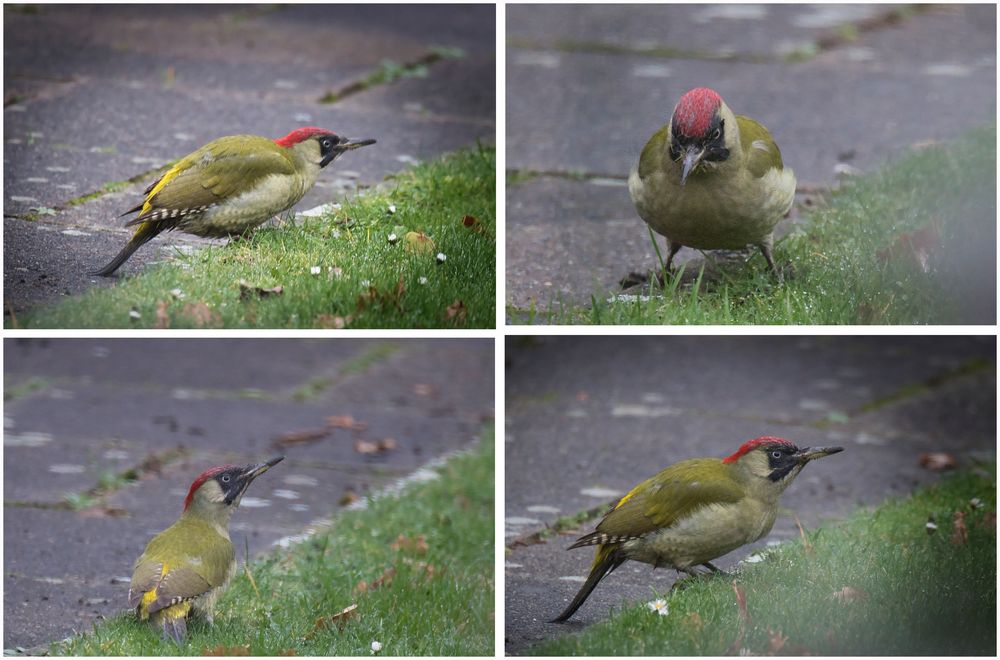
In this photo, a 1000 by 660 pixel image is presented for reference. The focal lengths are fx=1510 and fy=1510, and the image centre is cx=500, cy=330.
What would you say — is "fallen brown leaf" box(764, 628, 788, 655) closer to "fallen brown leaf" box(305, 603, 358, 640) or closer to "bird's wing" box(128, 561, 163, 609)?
"fallen brown leaf" box(305, 603, 358, 640)

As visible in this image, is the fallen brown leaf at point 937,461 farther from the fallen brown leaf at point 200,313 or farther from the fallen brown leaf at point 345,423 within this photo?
the fallen brown leaf at point 200,313

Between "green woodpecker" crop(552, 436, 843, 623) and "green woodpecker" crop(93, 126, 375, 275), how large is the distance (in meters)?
1.46

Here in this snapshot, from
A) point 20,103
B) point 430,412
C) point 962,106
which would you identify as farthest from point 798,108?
point 20,103

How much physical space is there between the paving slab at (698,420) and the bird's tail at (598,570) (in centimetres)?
4

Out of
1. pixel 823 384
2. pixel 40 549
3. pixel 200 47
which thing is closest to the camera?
pixel 40 549

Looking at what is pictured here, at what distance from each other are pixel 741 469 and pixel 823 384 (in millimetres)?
2637

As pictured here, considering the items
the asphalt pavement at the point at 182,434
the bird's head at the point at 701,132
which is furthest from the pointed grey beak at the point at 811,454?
the asphalt pavement at the point at 182,434

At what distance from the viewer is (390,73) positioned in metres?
6.33

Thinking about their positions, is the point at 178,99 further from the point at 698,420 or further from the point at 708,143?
the point at 698,420

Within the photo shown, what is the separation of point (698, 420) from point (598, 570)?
2050 millimetres

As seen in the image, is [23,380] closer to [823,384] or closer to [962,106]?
[823,384]

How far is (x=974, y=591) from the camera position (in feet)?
16.0

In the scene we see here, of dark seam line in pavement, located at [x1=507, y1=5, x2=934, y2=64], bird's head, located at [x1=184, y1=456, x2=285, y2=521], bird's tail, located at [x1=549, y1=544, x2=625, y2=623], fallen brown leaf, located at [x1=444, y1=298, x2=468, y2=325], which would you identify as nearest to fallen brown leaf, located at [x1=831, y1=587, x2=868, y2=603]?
bird's tail, located at [x1=549, y1=544, x2=625, y2=623]

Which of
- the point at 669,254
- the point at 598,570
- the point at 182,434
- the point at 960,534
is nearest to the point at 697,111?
the point at 669,254
